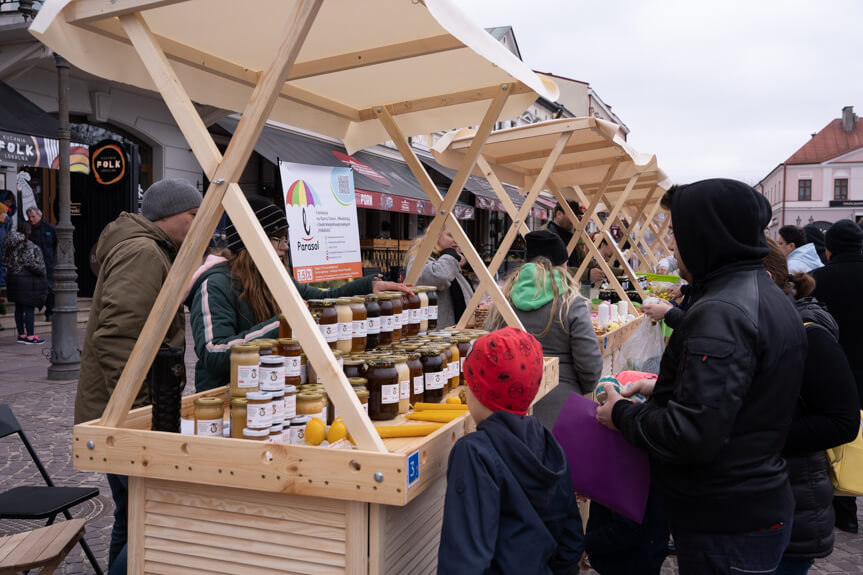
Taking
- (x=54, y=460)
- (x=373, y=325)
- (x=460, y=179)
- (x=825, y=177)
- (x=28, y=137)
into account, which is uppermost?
(x=825, y=177)

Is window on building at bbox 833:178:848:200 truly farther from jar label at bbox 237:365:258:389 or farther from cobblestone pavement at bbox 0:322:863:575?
jar label at bbox 237:365:258:389

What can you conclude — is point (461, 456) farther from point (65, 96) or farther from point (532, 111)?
point (532, 111)

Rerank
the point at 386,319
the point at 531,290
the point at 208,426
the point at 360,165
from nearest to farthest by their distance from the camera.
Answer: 1. the point at 208,426
2. the point at 386,319
3. the point at 531,290
4. the point at 360,165

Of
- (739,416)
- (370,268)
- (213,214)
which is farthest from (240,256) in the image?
(370,268)

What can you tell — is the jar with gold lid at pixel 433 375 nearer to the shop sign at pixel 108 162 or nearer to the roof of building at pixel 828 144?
the shop sign at pixel 108 162

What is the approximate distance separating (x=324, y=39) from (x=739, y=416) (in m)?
2.09

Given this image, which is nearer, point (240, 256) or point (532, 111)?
point (240, 256)

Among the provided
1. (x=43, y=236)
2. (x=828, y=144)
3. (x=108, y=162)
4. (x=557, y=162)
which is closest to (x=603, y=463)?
(x=557, y=162)

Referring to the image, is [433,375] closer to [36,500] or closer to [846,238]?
[36,500]

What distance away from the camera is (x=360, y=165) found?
16391mm

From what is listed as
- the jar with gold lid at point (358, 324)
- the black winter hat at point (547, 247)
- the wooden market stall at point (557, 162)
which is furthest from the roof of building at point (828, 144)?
the jar with gold lid at point (358, 324)

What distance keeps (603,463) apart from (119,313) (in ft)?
6.42

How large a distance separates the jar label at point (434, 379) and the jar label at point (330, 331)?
416mm

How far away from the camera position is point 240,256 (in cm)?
296
